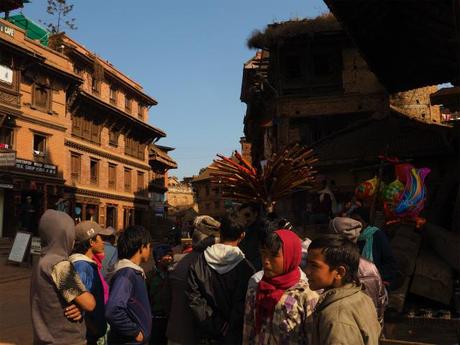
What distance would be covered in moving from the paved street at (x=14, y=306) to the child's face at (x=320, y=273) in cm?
617

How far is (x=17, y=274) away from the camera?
14.2 metres

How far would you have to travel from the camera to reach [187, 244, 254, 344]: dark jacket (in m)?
3.69

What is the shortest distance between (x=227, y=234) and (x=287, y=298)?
1011 millimetres

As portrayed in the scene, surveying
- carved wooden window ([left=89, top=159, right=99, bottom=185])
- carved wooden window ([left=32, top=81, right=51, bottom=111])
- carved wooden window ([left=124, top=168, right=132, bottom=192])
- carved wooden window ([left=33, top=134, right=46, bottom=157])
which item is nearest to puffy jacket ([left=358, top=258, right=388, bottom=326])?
carved wooden window ([left=33, top=134, right=46, bottom=157])

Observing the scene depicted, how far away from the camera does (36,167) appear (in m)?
25.1

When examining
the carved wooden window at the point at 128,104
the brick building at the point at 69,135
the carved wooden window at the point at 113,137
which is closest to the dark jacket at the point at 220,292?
the brick building at the point at 69,135

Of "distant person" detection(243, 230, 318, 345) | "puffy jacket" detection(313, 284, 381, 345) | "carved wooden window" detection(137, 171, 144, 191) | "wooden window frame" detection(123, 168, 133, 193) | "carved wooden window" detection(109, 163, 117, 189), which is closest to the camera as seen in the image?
"puffy jacket" detection(313, 284, 381, 345)

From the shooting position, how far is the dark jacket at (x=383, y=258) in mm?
4980

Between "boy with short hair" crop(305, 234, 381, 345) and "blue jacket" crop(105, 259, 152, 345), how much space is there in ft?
5.54

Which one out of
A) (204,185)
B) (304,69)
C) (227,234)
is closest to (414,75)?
(304,69)

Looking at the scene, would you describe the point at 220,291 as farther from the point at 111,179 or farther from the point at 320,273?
the point at 111,179

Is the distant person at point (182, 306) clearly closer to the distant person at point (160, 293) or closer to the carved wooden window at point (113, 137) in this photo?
the distant person at point (160, 293)

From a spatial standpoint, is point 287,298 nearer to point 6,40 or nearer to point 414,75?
point 414,75

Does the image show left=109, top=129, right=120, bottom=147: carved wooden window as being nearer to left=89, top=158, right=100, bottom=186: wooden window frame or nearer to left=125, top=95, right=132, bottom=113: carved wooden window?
left=89, top=158, right=100, bottom=186: wooden window frame
